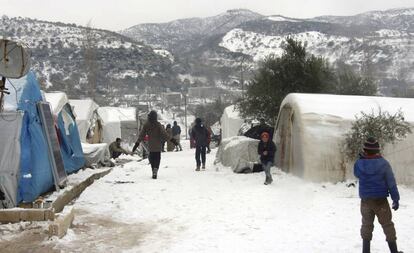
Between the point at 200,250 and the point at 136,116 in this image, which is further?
the point at 136,116

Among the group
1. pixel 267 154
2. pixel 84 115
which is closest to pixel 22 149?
pixel 267 154

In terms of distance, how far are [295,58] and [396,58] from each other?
8520 cm

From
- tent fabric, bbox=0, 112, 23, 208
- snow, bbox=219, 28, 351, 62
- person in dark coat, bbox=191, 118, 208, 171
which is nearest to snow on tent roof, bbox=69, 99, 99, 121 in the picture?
person in dark coat, bbox=191, 118, 208, 171

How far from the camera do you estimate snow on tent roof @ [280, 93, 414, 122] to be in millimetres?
12406

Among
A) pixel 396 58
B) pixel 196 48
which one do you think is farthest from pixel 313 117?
pixel 196 48

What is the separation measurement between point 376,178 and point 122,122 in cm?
3546

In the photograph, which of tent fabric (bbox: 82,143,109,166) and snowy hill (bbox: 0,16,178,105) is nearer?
tent fabric (bbox: 82,143,109,166)

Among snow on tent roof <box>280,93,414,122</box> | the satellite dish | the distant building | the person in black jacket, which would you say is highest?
the satellite dish

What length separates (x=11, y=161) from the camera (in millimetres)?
9117

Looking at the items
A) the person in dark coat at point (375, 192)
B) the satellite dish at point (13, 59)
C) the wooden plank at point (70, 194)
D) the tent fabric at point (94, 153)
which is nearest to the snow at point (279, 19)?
the tent fabric at point (94, 153)

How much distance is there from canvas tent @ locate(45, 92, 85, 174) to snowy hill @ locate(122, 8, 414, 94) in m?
58.5

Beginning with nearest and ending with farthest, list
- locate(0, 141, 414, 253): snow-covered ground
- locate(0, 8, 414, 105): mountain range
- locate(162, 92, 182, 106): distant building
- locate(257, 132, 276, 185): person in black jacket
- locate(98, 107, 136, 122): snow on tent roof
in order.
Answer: locate(0, 141, 414, 253): snow-covered ground
locate(257, 132, 276, 185): person in black jacket
locate(98, 107, 136, 122): snow on tent roof
locate(0, 8, 414, 105): mountain range
locate(162, 92, 182, 106): distant building

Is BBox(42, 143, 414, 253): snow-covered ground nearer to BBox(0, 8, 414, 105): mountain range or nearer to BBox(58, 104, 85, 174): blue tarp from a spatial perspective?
BBox(58, 104, 85, 174): blue tarp

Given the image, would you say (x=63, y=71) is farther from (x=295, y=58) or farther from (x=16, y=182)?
(x=16, y=182)
